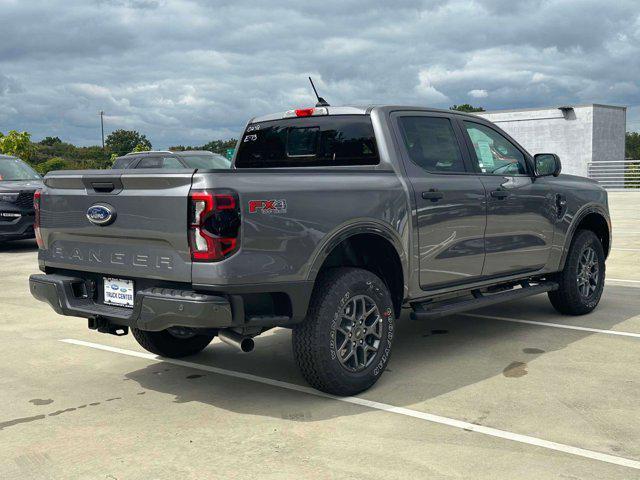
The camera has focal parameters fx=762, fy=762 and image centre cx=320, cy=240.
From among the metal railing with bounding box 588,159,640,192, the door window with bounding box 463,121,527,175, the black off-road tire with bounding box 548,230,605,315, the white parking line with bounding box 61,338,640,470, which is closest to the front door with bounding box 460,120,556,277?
the door window with bounding box 463,121,527,175

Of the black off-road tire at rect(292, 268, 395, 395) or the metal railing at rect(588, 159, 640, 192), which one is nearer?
the black off-road tire at rect(292, 268, 395, 395)

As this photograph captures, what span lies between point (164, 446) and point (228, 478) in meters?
0.59

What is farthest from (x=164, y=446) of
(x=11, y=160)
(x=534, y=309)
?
(x=11, y=160)

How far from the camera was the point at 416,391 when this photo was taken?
499 centimetres

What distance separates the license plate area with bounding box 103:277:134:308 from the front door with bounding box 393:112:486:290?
2.03 metres

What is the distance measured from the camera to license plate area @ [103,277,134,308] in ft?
15.2

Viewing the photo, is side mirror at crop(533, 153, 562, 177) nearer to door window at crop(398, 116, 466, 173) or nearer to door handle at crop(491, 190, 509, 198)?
door handle at crop(491, 190, 509, 198)

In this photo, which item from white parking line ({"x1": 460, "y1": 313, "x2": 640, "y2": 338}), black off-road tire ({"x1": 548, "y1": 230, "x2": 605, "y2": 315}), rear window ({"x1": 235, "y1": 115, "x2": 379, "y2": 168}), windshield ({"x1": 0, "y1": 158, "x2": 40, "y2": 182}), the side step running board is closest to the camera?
the side step running board

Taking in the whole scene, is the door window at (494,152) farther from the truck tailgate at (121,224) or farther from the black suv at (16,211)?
the black suv at (16,211)

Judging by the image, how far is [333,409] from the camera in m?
4.65

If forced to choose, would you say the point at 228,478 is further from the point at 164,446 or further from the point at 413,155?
the point at 413,155

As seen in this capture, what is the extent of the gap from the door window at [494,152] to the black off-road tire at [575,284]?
3.39 ft

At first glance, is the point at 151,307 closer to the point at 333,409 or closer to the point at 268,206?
the point at 268,206

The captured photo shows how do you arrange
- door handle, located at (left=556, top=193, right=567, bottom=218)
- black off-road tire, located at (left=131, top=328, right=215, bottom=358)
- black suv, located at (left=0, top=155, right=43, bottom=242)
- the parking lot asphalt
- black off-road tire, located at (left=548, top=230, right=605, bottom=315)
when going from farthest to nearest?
black suv, located at (left=0, top=155, right=43, bottom=242)
black off-road tire, located at (left=548, top=230, right=605, bottom=315)
door handle, located at (left=556, top=193, right=567, bottom=218)
black off-road tire, located at (left=131, top=328, right=215, bottom=358)
the parking lot asphalt
